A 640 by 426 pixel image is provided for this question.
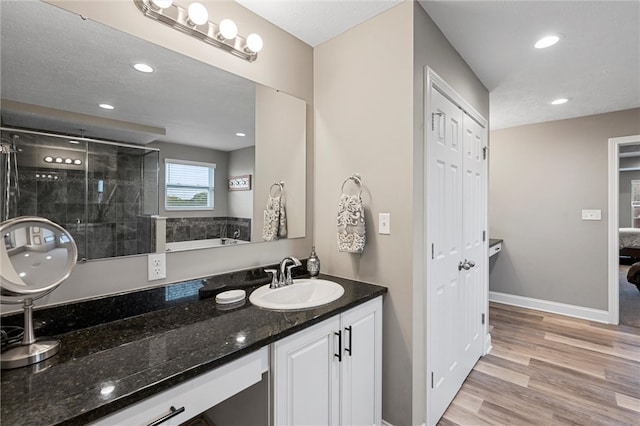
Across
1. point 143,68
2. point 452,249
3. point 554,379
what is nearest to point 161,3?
point 143,68

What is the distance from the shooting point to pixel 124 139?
129cm

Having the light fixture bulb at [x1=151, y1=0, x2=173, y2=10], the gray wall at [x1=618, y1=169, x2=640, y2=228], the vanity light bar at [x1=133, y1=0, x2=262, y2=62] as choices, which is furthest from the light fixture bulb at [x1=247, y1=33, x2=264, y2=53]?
the gray wall at [x1=618, y1=169, x2=640, y2=228]

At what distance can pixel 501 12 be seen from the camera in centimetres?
168

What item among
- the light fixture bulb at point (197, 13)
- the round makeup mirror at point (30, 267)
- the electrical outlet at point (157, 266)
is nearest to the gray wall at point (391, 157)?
the light fixture bulb at point (197, 13)

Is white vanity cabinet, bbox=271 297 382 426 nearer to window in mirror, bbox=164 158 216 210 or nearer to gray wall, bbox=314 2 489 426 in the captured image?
gray wall, bbox=314 2 489 426

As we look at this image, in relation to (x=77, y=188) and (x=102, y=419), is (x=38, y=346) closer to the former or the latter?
(x=102, y=419)

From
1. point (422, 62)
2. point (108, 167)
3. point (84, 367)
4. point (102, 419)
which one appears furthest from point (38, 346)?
point (422, 62)

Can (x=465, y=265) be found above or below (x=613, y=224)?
below

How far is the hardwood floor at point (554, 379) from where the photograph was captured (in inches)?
74.5

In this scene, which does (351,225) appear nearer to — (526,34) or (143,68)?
(143,68)

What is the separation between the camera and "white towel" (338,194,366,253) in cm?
169

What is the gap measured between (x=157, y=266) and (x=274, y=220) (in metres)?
0.72

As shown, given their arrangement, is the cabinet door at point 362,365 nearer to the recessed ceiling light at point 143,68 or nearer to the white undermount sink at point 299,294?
the white undermount sink at point 299,294

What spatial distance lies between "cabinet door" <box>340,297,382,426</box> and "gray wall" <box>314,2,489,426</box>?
11cm
